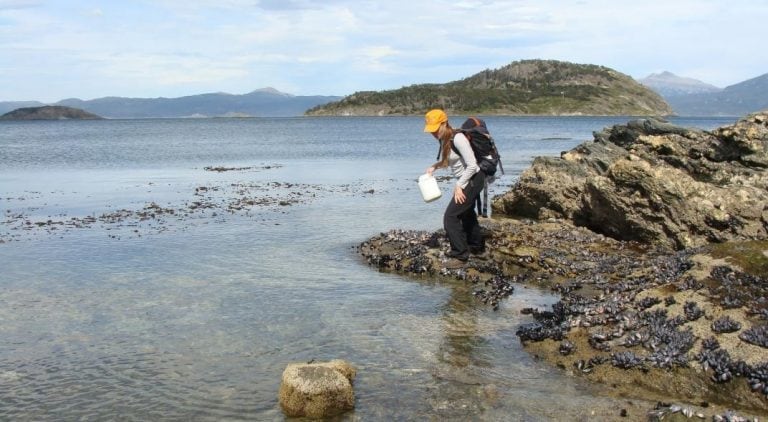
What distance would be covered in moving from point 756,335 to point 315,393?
247 inches

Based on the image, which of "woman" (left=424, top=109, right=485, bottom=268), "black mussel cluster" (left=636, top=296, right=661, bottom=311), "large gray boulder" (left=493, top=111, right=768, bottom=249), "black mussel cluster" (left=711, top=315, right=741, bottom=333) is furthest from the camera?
"large gray boulder" (left=493, top=111, right=768, bottom=249)

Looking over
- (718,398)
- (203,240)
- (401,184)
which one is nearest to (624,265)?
(718,398)

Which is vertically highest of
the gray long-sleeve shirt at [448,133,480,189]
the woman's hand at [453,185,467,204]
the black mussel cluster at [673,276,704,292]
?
the gray long-sleeve shirt at [448,133,480,189]

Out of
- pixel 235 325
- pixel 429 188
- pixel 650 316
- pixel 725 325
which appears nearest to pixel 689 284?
pixel 650 316

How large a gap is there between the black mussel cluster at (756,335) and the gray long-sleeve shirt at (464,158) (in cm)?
647

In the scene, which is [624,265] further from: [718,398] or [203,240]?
[203,240]

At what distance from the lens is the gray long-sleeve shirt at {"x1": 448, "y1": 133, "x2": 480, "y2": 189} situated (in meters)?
14.1

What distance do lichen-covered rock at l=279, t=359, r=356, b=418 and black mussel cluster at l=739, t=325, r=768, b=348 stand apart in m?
5.68

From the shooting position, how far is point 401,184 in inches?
1463

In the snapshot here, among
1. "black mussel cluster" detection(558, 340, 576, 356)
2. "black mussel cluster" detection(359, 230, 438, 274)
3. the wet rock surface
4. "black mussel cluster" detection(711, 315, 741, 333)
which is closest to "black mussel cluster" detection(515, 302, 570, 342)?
the wet rock surface

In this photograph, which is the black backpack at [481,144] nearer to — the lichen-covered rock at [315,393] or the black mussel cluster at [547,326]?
the black mussel cluster at [547,326]

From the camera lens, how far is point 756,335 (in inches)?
357

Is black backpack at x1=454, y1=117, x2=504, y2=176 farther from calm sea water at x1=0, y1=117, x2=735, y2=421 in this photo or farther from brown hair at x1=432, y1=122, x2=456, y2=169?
calm sea water at x1=0, y1=117, x2=735, y2=421

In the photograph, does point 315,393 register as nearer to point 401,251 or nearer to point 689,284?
point 689,284
